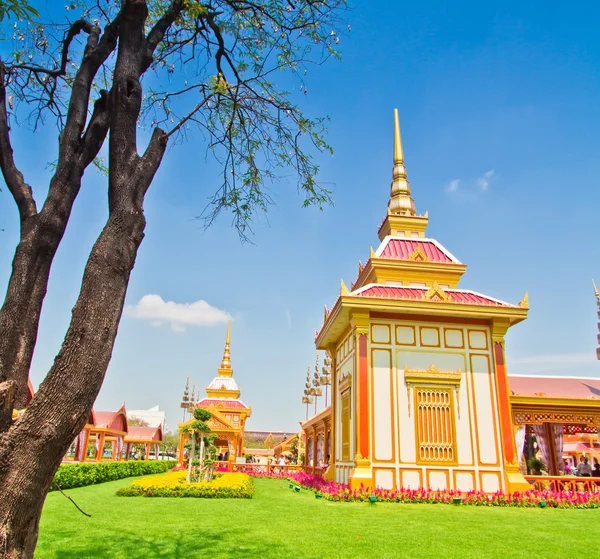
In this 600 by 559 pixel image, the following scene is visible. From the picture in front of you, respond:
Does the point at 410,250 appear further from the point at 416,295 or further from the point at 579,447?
the point at 579,447

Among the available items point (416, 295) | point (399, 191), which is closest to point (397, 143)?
point (399, 191)

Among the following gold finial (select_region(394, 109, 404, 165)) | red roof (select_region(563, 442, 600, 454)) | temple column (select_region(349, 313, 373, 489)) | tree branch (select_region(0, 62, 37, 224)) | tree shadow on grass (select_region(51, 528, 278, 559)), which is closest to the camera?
tree branch (select_region(0, 62, 37, 224))

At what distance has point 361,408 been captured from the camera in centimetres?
1337

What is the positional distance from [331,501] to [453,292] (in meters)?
7.14

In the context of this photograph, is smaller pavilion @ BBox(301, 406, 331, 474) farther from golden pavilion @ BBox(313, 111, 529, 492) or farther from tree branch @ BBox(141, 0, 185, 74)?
tree branch @ BBox(141, 0, 185, 74)

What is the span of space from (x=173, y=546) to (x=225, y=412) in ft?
112

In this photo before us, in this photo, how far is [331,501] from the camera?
39.3ft

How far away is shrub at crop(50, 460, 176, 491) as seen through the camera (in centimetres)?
1689

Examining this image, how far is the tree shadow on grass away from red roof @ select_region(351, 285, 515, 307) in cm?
828

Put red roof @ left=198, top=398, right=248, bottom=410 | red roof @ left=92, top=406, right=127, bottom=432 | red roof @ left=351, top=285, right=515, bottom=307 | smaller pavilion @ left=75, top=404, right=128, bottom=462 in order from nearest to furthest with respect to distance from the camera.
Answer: red roof @ left=351, top=285, right=515, bottom=307, smaller pavilion @ left=75, top=404, right=128, bottom=462, red roof @ left=92, top=406, right=127, bottom=432, red roof @ left=198, top=398, right=248, bottom=410

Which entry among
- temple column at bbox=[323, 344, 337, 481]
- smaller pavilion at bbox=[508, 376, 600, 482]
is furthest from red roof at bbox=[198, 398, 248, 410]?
smaller pavilion at bbox=[508, 376, 600, 482]

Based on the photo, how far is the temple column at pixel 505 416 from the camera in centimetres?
1326

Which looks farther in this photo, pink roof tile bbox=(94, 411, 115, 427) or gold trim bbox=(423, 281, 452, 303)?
pink roof tile bbox=(94, 411, 115, 427)

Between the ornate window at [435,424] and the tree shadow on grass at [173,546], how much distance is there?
24.5 ft
